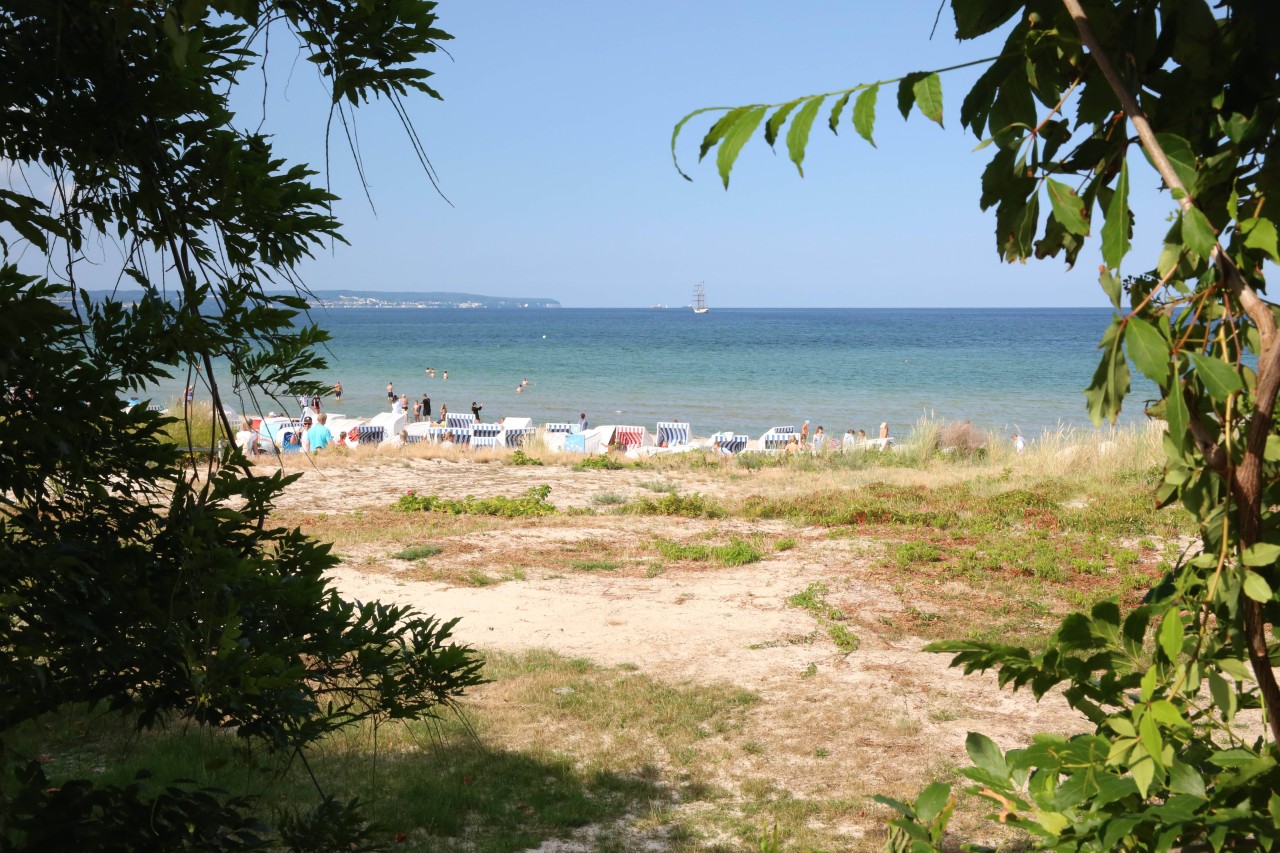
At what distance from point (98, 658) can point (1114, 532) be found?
458 inches

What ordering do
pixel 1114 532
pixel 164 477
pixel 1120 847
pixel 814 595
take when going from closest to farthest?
pixel 1120 847 < pixel 164 477 < pixel 814 595 < pixel 1114 532

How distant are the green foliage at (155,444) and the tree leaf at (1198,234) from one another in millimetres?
1196

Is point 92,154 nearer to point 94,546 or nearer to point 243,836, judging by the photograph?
point 94,546

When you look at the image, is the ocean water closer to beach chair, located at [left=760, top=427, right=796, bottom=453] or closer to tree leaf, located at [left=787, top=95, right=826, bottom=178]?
beach chair, located at [left=760, top=427, right=796, bottom=453]

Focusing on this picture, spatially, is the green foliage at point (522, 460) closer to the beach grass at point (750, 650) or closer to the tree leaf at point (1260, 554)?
the beach grass at point (750, 650)

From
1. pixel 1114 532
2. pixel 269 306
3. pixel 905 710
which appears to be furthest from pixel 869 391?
pixel 269 306

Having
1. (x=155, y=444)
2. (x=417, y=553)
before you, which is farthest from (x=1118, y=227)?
(x=417, y=553)

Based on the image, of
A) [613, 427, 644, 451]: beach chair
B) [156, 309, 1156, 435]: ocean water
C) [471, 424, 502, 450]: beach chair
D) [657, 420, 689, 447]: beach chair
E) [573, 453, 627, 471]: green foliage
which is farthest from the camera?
[156, 309, 1156, 435]: ocean water

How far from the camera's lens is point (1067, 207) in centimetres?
97

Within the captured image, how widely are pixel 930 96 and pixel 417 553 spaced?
34.2 feet

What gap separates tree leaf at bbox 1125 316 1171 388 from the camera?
2.68 ft

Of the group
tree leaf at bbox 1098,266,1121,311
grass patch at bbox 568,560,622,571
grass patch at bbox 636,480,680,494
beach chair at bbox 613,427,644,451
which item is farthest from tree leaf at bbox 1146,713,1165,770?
beach chair at bbox 613,427,644,451

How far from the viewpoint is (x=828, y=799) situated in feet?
17.3

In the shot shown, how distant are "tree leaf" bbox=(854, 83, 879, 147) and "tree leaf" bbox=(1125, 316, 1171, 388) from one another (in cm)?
30
